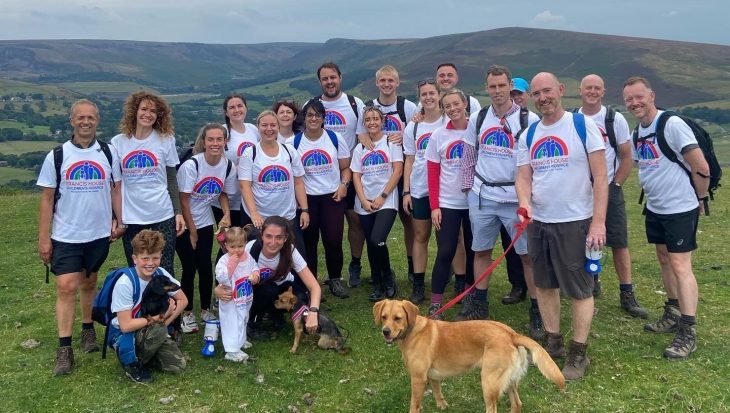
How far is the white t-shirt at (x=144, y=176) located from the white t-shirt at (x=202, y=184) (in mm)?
390

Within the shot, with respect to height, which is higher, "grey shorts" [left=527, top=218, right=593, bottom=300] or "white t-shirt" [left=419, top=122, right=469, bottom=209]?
"white t-shirt" [left=419, top=122, right=469, bottom=209]

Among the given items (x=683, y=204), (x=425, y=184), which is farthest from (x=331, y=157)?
(x=683, y=204)

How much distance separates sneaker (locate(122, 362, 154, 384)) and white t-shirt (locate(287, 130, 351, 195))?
3625 millimetres

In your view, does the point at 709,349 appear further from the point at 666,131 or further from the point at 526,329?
the point at 666,131

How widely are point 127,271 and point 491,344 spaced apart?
176 inches

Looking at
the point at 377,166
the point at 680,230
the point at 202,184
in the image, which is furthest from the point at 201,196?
the point at 680,230

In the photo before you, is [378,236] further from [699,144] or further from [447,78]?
[699,144]

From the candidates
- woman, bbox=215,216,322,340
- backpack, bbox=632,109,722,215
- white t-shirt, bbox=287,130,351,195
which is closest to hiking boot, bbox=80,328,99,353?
woman, bbox=215,216,322,340

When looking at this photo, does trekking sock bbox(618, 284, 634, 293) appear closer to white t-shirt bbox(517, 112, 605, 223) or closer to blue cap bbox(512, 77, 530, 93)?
white t-shirt bbox(517, 112, 605, 223)

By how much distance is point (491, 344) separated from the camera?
5.33m

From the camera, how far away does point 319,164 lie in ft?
28.5

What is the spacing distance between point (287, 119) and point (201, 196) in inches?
80.1

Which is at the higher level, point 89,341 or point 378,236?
point 378,236

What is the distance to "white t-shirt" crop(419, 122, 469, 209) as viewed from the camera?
25.2 feet
